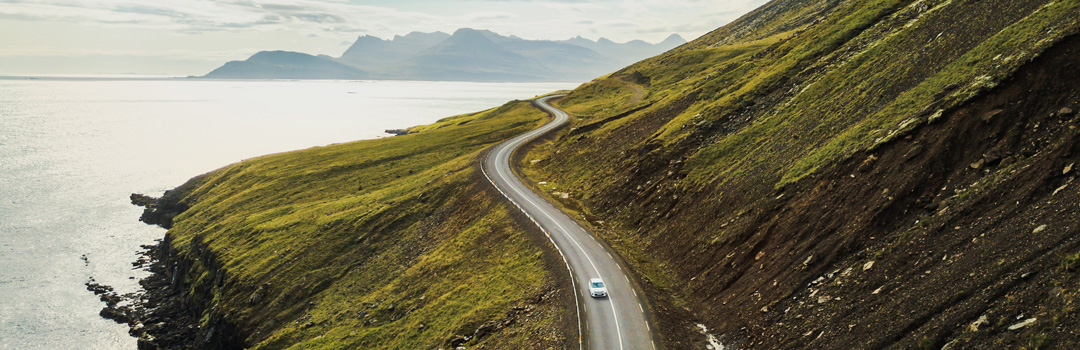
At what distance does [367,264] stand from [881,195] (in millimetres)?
52170

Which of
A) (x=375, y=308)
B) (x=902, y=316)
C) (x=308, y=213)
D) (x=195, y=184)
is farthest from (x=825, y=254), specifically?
(x=195, y=184)

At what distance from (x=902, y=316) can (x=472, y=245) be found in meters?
39.0

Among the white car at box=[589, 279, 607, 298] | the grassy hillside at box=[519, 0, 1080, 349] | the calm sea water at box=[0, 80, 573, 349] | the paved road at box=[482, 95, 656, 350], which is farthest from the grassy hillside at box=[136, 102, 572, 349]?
the grassy hillside at box=[519, 0, 1080, 349]

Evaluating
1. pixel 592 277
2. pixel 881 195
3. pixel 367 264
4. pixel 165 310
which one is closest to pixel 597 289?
pixel 592 277

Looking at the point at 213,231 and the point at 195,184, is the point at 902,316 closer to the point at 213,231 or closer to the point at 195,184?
the point at 213,231

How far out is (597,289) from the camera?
120 feet

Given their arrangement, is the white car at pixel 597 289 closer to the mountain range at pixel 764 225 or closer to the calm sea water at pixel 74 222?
the mountain range at pixel 764 225

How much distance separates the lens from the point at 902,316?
2339 cm

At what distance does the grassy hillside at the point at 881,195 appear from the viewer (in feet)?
74.1

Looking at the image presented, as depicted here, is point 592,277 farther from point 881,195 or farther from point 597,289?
point 881,195

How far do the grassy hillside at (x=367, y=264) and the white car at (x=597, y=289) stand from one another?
261 centimetres

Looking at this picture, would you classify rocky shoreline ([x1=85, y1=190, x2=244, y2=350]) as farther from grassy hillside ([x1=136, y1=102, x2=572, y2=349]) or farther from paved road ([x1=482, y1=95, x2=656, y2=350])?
paved road ([x1=482, y1=95, x2=656, y2=350])

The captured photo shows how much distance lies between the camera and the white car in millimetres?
36281

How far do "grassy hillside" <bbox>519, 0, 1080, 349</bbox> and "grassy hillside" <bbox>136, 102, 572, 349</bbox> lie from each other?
10471mm
